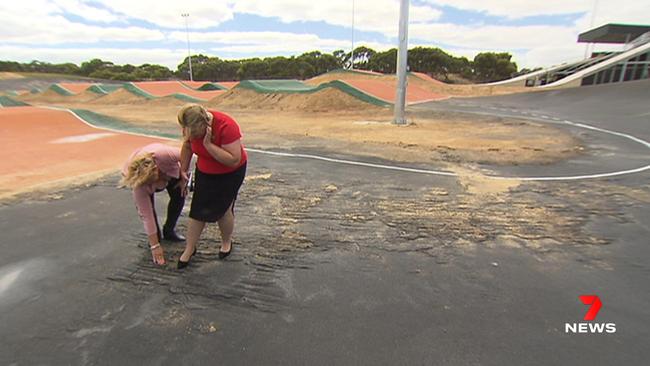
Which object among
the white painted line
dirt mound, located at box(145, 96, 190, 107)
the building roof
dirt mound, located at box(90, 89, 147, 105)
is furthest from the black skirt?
the building roof

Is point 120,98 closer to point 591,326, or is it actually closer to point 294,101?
point 294,101

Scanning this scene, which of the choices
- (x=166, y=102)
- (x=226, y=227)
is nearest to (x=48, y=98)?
(x=166, y=102)

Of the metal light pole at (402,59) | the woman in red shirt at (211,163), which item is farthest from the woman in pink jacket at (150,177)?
the metal light pole at (402,59)

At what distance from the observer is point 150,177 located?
103 inches

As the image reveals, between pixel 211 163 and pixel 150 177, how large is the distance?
507 millimetres

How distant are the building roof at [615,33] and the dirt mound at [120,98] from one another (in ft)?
157

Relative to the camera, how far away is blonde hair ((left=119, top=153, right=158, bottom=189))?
8.51 feet

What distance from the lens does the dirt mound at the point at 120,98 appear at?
2809cm

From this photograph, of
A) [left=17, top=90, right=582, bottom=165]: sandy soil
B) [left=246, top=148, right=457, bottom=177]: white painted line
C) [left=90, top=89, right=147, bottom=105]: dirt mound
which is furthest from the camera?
[left=90, top=89, right=147, bottom=105]: dirt mound

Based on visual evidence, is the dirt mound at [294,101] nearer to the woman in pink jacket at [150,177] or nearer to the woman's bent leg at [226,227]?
the woman's bent leg at [226,227]

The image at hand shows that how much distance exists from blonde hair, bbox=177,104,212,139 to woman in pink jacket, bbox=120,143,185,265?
0.53m

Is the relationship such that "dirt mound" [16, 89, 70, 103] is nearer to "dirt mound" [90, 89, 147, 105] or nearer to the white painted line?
"dirt mound" [90, 89, 147, 105]

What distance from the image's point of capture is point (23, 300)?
249cm

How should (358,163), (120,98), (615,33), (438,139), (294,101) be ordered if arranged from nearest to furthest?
(358,163) → (438,139) → (294,101) → (120,98) → (615,33)
